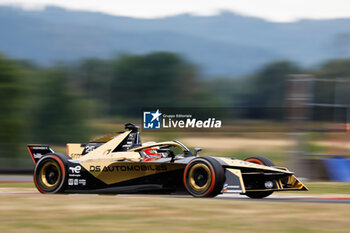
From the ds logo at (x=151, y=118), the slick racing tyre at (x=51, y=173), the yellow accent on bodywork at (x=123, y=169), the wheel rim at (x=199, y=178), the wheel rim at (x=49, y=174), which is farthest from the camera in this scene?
the ds logo at (x=151, y=118)

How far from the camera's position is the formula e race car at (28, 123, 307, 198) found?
10.7m

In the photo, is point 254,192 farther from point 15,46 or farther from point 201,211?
point 15,46

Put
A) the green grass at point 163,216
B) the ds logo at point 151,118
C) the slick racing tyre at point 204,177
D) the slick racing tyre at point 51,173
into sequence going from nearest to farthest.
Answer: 1. the green grass at point 163,216
2. the slick racing tyre at point 204,177
3. the slick racing tyre at point 51,173
4. the ds logo at point 151,118

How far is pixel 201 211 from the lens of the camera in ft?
28.2

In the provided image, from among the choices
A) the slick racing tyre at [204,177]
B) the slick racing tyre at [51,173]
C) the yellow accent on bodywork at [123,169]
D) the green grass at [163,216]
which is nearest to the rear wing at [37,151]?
the slick racing tyre at [51,173]

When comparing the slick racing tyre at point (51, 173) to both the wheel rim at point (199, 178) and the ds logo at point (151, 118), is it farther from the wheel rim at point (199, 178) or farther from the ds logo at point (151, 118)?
the ds logo at point (151, 118)

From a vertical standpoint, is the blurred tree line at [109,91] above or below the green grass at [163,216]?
above

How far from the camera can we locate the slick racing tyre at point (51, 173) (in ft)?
39.7

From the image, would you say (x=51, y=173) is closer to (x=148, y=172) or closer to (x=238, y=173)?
(x=148, y=172)

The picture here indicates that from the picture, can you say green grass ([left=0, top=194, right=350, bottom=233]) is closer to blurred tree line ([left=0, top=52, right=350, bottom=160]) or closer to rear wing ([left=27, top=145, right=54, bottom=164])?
rear wing ([left=27, top=145, right=54, bottom=164])

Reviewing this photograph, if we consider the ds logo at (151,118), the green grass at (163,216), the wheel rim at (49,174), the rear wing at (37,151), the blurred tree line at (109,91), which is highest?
the blurred tree line at (109,91)

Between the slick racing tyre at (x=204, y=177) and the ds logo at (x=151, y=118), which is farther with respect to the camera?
the ds logo at (x=151, y=118)

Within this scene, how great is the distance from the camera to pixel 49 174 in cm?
1241

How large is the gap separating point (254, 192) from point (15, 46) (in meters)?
156
